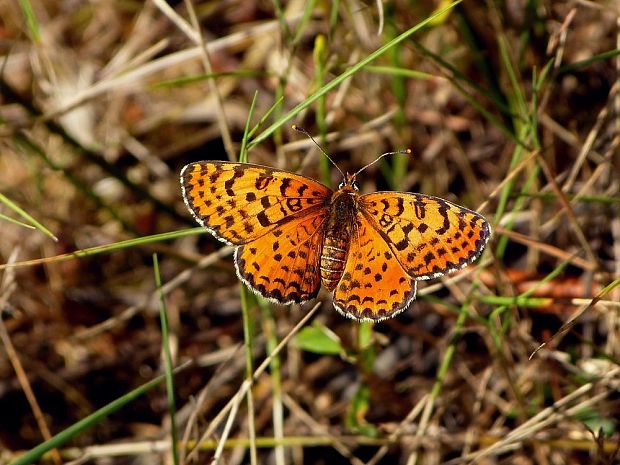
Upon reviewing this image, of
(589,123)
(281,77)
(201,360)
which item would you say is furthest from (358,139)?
(201,360)

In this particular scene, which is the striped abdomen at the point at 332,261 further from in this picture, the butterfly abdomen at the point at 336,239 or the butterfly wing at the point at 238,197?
the butterfly wing at the point at 238,197

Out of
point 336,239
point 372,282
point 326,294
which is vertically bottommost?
point 326,294

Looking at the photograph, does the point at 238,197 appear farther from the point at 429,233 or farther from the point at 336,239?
the point at 429,233

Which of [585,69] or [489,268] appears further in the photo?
[585,69]

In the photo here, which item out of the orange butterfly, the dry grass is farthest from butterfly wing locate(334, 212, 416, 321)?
the dry grass

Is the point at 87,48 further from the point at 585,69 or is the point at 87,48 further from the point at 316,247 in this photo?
the point at 585,69

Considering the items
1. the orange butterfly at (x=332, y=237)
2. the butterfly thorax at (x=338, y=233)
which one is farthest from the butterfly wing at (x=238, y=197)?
the butterfly thorax at (x=338, y=233)

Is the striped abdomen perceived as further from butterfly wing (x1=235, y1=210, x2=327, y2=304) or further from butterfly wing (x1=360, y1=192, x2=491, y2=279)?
butterfly wing (x1=360, y1=192, x2=491, y2=279)

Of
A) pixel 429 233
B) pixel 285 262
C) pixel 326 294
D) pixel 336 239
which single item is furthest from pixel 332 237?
pixel 326 294
